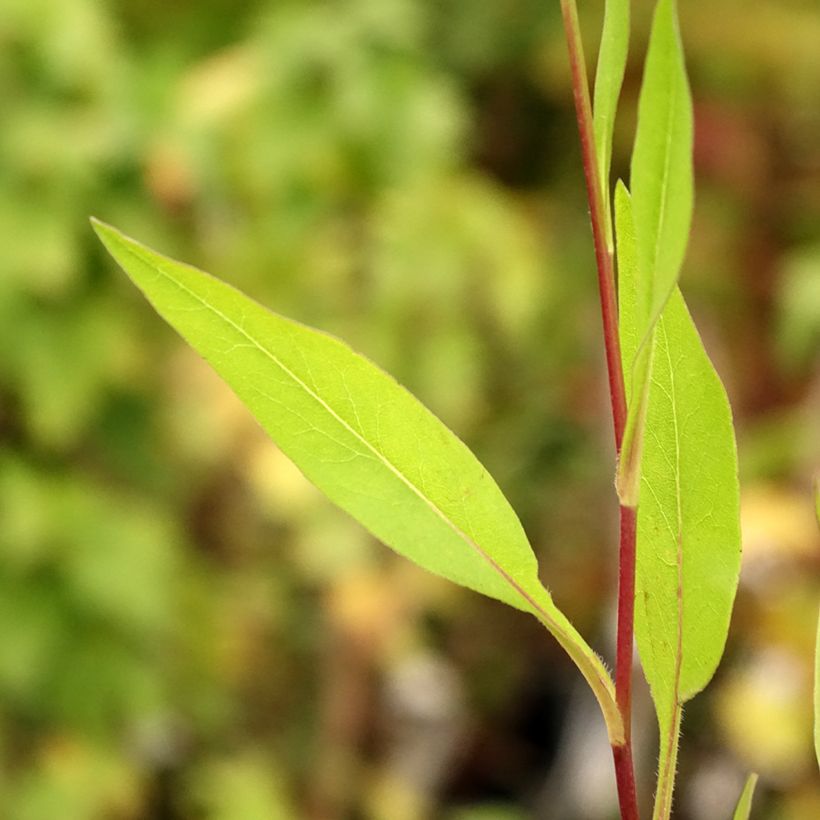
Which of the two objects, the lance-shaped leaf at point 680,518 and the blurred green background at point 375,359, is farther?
the blurred green background at point 375,359

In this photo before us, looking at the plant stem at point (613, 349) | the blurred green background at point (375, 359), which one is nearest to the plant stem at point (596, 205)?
the plant stem at point (613, 349)

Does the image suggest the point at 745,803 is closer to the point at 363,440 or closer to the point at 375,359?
the point at 363,440

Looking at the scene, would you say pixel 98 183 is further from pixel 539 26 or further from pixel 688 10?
pixel 688 10

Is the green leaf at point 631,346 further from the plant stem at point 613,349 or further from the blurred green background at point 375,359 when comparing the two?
the blurred green background at point 375,359

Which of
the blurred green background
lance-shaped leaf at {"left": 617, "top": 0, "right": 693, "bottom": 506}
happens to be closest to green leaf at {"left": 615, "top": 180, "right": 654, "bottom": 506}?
lance-shaped leaf at {"left": 617, "top": 0, "right": 693, "bottom": 506}

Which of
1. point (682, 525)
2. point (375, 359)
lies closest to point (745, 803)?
point (682, 525)

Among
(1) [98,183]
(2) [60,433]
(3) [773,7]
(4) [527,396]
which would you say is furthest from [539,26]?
(2) [60,433]

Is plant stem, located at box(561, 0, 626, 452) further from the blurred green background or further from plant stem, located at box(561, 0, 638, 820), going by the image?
the blurred green background
